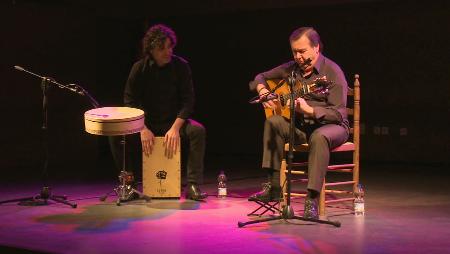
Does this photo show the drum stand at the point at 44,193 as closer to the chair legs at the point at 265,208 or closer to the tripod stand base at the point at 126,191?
the tripod stand base at the point at 126,191

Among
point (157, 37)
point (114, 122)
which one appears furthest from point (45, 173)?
point (157, 37)

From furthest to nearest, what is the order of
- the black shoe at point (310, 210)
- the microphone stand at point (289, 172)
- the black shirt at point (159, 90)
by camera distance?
the black shirt at point (159, 90) < the black shoe at point (310, 210) < the microphone stand at point (289, 172)

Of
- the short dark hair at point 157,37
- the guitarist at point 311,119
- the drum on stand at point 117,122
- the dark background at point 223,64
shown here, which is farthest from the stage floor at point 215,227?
the dark background at point 223,64

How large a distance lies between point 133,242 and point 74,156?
513cm

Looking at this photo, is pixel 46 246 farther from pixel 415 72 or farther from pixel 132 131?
pixel 415 72

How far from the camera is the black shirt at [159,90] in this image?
18.1 feet

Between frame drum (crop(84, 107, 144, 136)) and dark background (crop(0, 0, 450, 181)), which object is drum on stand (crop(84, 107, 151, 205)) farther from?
dark background (crop(0, 0, 450, 181))

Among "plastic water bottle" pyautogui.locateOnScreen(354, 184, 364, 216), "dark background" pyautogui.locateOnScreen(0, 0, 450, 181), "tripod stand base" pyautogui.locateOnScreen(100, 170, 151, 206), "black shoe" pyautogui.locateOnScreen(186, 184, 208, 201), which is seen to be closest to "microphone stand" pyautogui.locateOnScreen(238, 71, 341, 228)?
"plastic water bottle" pyautogui.locateOnScreen(354, 184, 364, 216)

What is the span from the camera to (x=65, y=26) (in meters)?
8.45

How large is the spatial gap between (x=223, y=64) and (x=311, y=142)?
16.4 ft

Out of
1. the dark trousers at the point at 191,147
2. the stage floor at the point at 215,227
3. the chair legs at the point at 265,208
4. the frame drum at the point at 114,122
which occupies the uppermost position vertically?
the frame drum at the point at 114,122

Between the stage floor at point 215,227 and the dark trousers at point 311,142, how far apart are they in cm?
35

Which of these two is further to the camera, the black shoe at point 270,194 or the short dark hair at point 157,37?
the short dark hair at point 157,37

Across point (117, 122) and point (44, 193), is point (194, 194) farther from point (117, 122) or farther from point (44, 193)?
point (44, 193)
